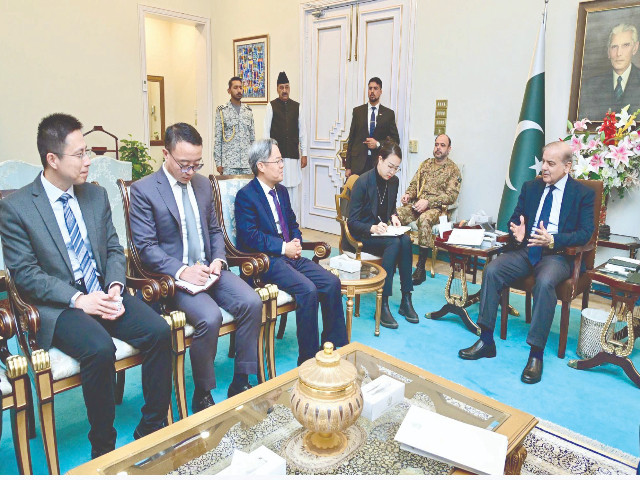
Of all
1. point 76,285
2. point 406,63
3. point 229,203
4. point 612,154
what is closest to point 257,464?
point 76,285

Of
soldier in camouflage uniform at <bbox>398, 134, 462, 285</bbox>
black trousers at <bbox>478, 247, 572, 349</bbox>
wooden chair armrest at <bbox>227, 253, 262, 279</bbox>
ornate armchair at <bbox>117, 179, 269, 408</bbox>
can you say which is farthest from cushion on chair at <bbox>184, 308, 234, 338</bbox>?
soldier in camouflage uniform at <bbox>398, 134, 462, 285</bbox>

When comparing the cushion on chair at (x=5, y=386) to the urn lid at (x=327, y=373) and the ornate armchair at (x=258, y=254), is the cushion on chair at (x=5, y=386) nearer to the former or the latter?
the urn lid at (x=327, y=373)

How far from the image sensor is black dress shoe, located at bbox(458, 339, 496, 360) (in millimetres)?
2934

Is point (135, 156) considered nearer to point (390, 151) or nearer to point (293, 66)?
point (293, 66)

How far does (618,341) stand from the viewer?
9.36ft

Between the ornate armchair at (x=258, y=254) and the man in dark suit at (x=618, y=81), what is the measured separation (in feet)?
8.93

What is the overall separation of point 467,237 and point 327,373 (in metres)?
2.26

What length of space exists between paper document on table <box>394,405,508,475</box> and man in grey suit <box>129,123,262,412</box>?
102cm

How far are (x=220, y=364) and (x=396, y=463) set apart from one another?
1.57 meters

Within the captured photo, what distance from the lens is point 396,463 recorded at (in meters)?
1.46

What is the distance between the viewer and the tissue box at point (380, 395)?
5.51 ft

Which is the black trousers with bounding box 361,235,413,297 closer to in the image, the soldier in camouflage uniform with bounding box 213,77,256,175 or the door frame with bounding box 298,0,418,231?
the door frame with bounding box 298,0,418,231

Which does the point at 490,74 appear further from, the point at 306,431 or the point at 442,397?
the point at 306,431

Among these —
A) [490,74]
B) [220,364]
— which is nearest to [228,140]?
[490,74]
